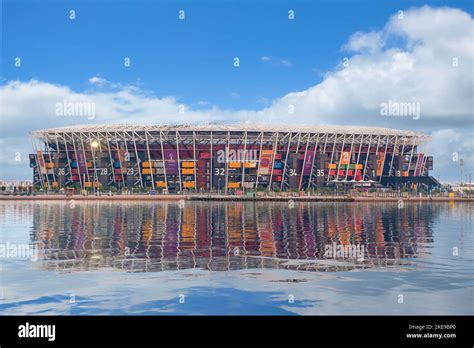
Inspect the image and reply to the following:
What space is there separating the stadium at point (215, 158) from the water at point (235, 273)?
279 ft

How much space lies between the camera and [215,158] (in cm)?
12500

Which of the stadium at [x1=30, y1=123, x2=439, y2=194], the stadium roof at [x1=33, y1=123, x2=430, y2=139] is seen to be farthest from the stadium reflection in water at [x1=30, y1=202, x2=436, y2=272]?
the stadium at [x1=30, y1=123, x2=439, y2=194]

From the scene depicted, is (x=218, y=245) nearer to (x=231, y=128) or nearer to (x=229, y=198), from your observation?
(x=229, y=198)

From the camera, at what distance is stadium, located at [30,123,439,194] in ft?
404

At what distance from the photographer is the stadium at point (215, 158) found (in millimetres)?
123125

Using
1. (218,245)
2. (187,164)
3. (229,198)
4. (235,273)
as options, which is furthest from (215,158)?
(235,273)

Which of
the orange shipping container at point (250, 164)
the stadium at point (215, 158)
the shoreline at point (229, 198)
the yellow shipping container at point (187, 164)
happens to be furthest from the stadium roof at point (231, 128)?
the shoreline at point (229, 198)

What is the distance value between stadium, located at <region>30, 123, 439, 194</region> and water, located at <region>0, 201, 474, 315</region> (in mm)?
85159

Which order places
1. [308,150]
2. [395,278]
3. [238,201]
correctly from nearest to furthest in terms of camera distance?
[395,278]
[238,201]
[308,150]

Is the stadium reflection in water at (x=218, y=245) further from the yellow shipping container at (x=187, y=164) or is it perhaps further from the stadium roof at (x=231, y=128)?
the yellow shipping container at (x=187, y=164)
